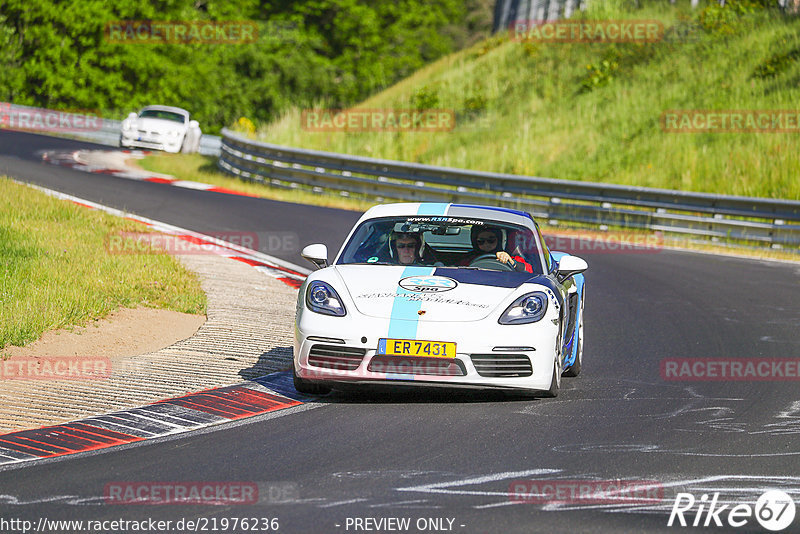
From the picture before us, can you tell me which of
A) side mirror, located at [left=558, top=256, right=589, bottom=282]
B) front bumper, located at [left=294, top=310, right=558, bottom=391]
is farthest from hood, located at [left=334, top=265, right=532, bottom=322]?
side mirror, located at [left=558, top=256, right=589, bottom=282]

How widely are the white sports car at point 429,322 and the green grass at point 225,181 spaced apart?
14.4m

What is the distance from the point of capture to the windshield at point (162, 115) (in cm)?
3356

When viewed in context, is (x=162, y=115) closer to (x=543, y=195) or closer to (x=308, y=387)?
(x=543, y=195)

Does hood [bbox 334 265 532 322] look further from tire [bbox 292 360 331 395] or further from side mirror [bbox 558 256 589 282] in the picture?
tire [bbox 292 360 331 395]

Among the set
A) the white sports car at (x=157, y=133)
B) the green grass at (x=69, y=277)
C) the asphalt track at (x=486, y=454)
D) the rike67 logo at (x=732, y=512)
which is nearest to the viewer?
the rike67 logo at (x=732, y=512)

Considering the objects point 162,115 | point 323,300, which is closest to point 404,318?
point 323,300

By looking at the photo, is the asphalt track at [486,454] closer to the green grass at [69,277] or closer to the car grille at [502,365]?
the car grille at [502,365]

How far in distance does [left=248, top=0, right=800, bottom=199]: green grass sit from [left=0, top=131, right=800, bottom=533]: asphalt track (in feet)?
48.2

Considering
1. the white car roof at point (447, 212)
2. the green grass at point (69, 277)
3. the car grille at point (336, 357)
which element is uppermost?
the white car roof at point (447, 212)

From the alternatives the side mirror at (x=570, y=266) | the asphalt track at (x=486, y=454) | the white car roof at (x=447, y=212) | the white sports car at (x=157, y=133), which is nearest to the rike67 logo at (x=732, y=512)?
the asphalt track at (x=486, y=454)

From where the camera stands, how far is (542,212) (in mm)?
22250

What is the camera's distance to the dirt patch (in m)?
9.34

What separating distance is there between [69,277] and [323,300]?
4661mm

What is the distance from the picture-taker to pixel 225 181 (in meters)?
26.9
